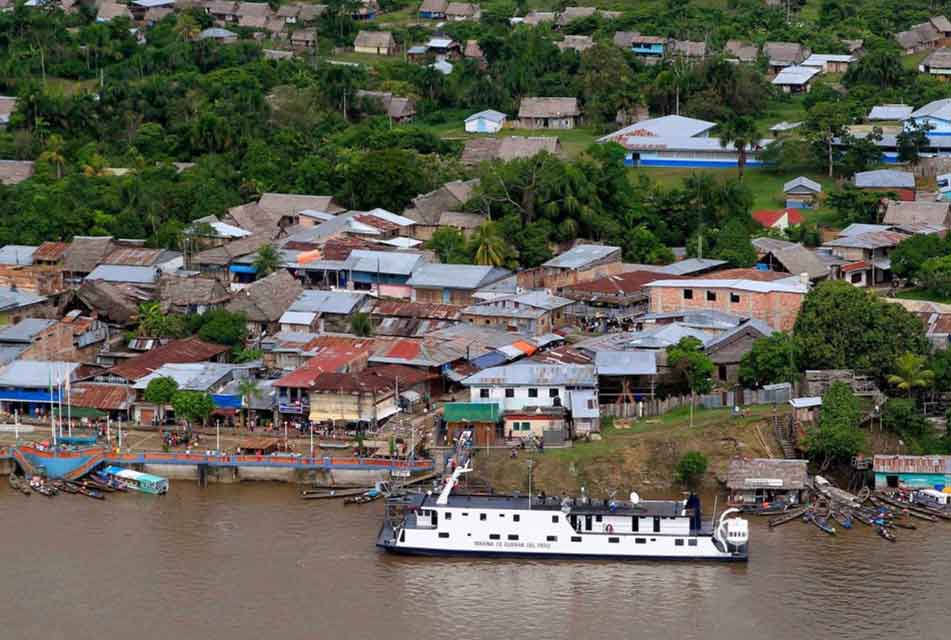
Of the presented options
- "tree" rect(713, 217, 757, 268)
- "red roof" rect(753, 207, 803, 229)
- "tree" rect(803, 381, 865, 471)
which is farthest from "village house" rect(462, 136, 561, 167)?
"tree" rect(803, 381, 865, 471)

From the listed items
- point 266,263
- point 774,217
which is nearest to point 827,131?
point 774,217

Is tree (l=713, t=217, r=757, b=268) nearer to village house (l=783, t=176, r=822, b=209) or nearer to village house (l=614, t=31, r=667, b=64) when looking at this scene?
village house (l=783, t=176, r=822, b=209)

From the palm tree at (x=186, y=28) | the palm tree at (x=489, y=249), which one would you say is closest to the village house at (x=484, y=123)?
the palm tree at (x=186, y=28)

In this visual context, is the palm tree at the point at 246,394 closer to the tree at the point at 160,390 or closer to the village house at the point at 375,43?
the tree at the point at 160,390

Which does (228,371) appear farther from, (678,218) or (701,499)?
(678,218)

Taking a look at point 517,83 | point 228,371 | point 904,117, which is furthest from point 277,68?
point 228,371

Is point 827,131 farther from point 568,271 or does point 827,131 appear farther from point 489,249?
point 489,249
